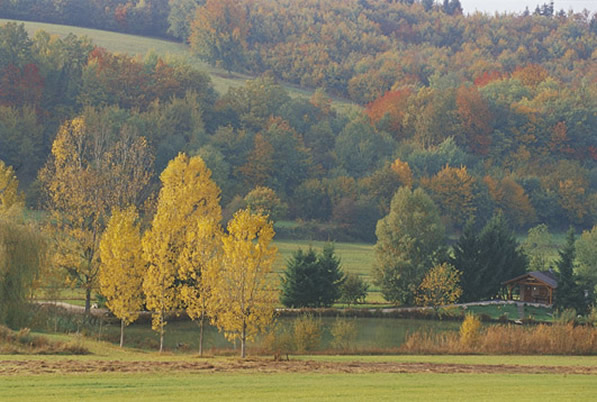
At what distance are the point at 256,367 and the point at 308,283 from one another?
2718cm

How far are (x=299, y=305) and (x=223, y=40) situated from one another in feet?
311

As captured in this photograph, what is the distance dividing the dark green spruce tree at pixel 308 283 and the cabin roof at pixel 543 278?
14662 millimetres

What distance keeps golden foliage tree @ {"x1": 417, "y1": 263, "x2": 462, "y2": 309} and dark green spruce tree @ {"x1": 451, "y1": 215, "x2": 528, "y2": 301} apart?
2.67 m

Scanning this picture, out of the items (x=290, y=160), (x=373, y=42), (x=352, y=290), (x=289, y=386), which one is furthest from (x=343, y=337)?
(x=373, y=42)

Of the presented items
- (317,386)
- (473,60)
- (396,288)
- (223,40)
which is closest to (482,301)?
(396,288)

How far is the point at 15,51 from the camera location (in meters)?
96.9

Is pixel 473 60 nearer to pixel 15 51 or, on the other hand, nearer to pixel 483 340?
pixel 15 51

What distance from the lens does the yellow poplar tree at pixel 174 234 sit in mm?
36938

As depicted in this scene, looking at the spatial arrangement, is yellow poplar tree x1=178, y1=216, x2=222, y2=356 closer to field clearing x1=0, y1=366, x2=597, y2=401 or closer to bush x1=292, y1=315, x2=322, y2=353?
bush x1=292, y1=315, x2=322, y2=353

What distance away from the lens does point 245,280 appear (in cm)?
3394

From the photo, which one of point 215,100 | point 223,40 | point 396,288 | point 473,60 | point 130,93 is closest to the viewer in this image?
point 396,288

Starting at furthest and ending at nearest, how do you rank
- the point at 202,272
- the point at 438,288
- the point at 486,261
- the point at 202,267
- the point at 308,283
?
the point at 486,261 → the point at 438,288 → the point at 308,283 → the point at 202,267 → the point at 202,272

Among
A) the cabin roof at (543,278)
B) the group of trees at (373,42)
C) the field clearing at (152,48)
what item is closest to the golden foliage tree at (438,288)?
the cabin roof at (543,278)

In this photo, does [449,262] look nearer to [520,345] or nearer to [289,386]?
[520,345]
